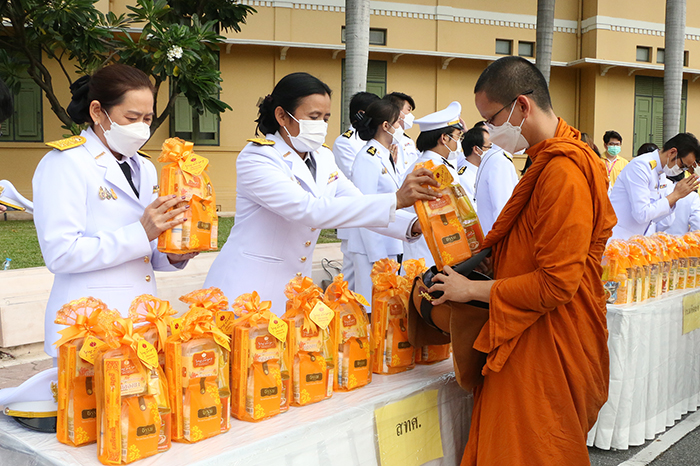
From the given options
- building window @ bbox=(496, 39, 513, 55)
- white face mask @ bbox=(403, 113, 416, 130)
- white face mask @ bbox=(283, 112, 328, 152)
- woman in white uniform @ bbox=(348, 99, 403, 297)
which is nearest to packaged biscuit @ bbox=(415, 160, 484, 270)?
white face mask @ bbox=(283, 112, 328, 152)

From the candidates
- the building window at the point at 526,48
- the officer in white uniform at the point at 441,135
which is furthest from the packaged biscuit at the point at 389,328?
the building window at the point at 526,48

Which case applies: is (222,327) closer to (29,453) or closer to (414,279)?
(29,453)

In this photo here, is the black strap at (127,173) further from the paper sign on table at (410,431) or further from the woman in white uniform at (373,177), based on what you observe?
the woman in white uniform at (373,177)

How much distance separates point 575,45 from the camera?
17.8m

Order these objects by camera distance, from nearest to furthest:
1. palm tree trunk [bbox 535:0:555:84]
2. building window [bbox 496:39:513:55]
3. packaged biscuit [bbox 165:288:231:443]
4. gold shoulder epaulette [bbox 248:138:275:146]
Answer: packaged biscuit [bbox 165:288:231:443] < gold shoulder epaulette [bbox 248:138:275:146] < palm tree trunk [bbox 535:0:555:84] < building window [bbox 496:39:513:55]

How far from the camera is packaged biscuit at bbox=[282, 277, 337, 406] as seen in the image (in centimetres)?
177

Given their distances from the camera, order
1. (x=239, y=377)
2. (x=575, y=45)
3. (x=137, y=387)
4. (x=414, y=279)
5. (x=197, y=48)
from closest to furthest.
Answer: (x=137, y=387), (x=239, y=377), (x=414, y=279), (x=197, y=48), (x=575, y=45)

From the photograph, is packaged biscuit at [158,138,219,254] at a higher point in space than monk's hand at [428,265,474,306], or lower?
higher

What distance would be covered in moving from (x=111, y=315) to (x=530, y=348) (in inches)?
46.5

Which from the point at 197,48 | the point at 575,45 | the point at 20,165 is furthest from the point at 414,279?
the point at 575,45

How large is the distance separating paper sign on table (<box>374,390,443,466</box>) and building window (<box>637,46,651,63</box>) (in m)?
18.9

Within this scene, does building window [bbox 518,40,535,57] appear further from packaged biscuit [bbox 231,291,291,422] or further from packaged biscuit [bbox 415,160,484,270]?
packaged biscuit [bbox 231,291,291,422]

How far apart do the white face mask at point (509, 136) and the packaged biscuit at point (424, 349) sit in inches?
20.8

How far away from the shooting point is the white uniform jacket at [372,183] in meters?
4.29
